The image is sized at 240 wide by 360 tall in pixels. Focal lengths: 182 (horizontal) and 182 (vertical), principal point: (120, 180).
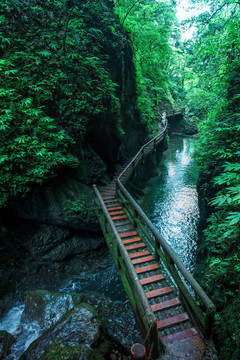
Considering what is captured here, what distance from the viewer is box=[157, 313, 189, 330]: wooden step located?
4.09 metres

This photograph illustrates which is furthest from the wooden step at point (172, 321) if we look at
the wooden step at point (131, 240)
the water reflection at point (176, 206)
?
the water reflection at point (176, 206)

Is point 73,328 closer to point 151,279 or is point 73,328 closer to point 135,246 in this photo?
Answer: point 151,279

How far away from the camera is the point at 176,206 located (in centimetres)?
1452

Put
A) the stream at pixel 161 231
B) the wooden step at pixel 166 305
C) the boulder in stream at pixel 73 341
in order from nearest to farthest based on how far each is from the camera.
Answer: the boulder in stream at pixel 73 341, the wooden step at pixel 166 305, the stream at pixel 161 231

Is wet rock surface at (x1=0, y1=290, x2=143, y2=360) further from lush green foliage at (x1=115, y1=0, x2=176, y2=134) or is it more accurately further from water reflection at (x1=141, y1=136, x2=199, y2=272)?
lush green foliage at (x1=115, y1=0, x2=176, y2=134)

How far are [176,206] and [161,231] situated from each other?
349cm

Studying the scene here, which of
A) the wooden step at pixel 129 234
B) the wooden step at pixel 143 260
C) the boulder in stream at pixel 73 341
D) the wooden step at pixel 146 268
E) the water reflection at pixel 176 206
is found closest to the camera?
the boulder in stream at pixel 73 341

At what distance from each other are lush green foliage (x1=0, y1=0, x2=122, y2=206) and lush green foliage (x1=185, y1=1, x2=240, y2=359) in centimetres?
561

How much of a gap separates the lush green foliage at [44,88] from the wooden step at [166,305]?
562cm

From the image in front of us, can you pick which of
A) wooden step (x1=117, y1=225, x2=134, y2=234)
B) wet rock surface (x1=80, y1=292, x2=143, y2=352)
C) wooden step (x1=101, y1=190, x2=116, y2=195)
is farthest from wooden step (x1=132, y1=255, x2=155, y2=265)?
wooden step (x1=101, y1=190, x2=116, y2=195)

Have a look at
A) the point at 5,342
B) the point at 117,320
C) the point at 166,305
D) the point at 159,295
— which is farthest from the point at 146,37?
the point at 5,342

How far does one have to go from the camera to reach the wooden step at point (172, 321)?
4.09 meters

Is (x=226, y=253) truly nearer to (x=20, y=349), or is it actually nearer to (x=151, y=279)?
(x=151, y=279)

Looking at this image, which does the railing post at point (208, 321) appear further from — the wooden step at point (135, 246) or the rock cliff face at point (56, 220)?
the rock cliff face at point (56, 220)
